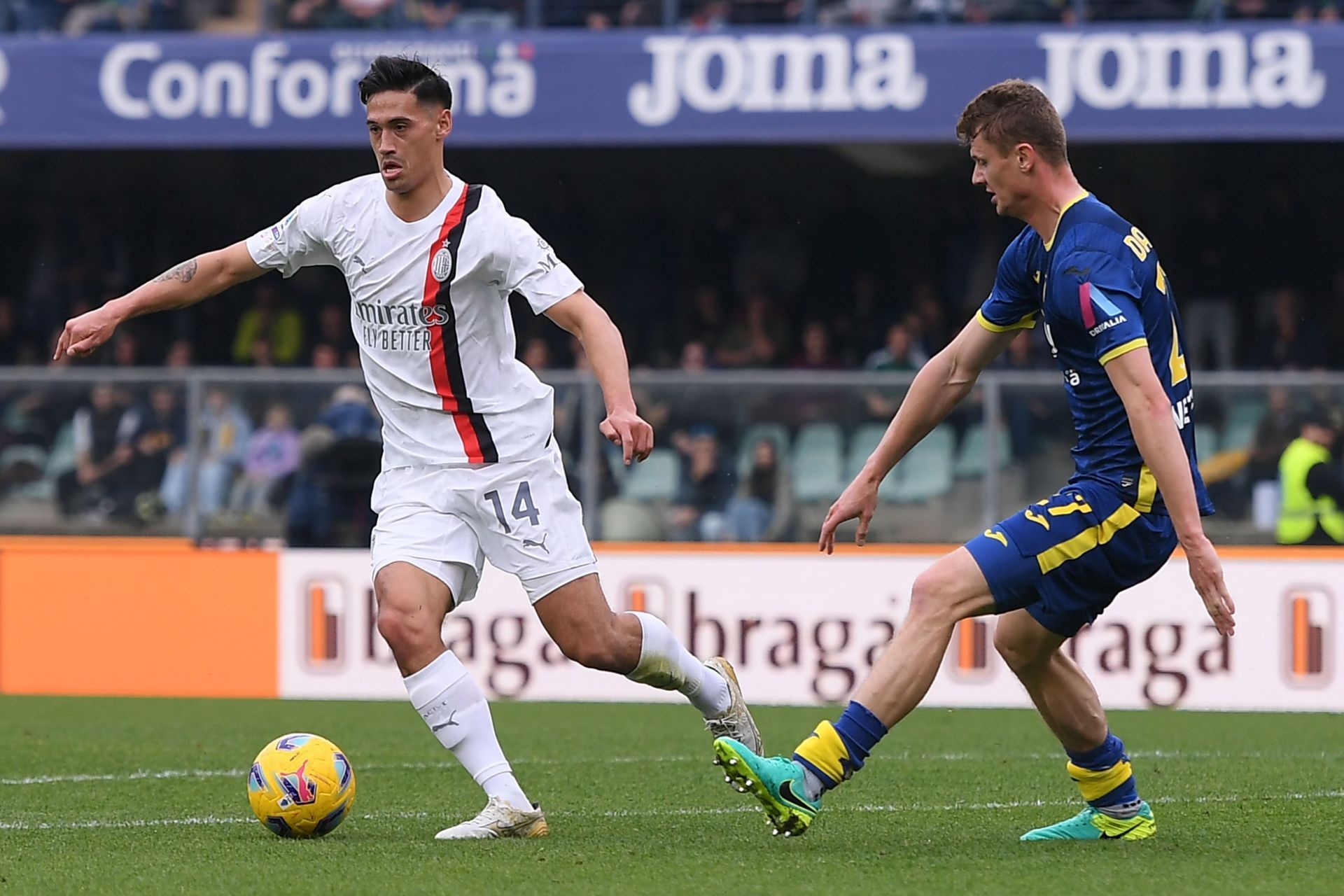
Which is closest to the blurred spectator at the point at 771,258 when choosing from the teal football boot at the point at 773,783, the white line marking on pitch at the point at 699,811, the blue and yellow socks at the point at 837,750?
the white line marking on pitch at the point at 699,811

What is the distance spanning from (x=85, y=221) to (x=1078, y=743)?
47.4 feet

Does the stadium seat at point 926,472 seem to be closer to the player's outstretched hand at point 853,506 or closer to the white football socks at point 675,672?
the white football socks at point 675,672

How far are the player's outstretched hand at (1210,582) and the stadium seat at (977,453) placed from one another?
271 inches

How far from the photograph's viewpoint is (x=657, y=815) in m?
6.73

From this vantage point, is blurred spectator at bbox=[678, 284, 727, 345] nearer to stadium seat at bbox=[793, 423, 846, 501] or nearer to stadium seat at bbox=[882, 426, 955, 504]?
stadium seat at bbox=[793, 423, 846, 501]

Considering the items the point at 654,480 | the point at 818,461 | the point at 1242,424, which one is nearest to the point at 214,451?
the point at 654,480

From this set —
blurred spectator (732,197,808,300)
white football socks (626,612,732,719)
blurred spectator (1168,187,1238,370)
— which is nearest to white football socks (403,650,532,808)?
white football socks (626,612,732,719)

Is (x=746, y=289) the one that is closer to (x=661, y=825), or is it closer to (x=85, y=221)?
(x=85, y=221)

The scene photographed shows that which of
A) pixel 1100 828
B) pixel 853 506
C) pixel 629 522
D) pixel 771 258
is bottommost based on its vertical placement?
pixel 1100 828

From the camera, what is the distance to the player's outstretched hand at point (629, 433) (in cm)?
567

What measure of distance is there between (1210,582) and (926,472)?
6902 mm

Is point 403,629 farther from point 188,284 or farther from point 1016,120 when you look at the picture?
point 1016,120

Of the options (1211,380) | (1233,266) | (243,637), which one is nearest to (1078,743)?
(1211,380)

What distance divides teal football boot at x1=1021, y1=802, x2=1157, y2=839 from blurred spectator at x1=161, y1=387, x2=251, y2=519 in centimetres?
752
